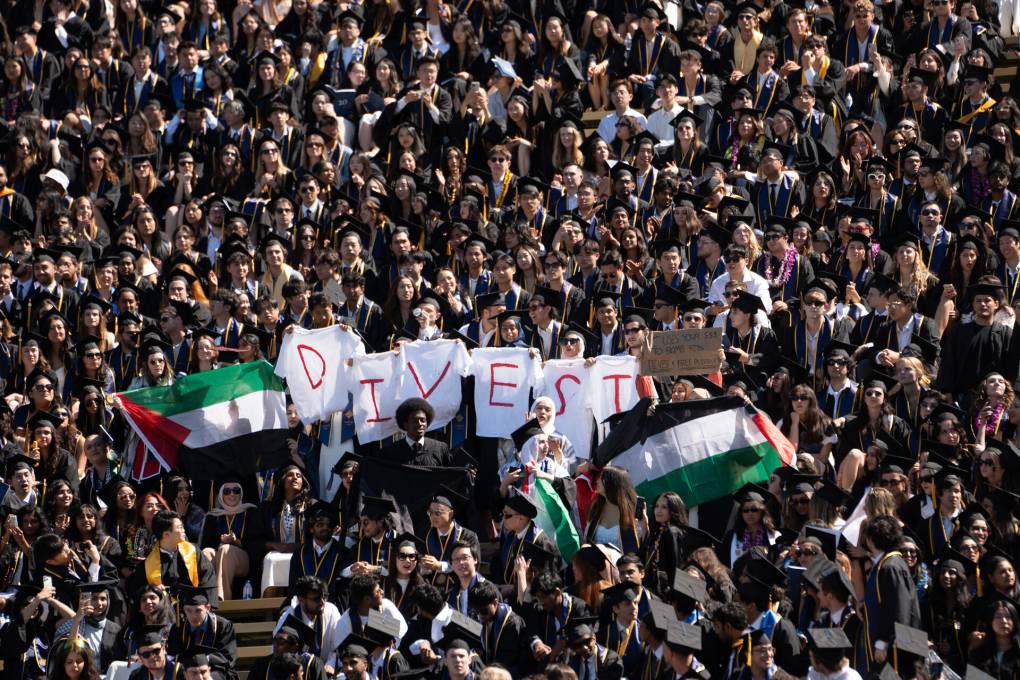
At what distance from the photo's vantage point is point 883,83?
1834cm

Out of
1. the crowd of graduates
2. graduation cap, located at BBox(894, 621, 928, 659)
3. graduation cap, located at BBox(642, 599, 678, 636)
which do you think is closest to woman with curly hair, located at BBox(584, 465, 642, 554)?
the crowd of graduates

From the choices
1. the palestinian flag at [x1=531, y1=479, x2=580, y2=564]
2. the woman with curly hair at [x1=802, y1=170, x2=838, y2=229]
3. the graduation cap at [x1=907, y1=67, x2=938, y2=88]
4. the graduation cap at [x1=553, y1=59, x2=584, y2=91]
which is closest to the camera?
the palestinian flag at [x1=531, y1=479, x2=580, y2=564]

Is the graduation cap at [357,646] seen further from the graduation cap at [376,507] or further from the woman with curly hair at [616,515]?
the woman with curly hair at [616,515]

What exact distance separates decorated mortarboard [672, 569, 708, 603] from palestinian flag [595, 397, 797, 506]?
1862mm

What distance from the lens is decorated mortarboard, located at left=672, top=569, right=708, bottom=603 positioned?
40.8ft

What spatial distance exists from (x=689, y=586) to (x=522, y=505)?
5.11 ft

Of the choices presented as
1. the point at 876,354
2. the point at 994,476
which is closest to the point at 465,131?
the point at 876,354

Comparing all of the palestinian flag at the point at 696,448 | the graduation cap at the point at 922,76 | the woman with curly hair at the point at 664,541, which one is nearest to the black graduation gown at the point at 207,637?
the woman with curly hair at the point at 664,541

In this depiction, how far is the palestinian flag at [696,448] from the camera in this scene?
47.2 ft

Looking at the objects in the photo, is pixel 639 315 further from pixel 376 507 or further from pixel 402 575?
pixel 402 575

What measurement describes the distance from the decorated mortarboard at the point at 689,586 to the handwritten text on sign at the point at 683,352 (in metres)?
2.18

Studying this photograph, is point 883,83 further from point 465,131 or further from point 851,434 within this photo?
point 851,434

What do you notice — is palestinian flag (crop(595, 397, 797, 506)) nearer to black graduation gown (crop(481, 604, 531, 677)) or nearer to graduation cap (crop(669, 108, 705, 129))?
black graduation gown (crop(481, 604, 531, 677))

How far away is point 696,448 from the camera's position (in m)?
14.5
